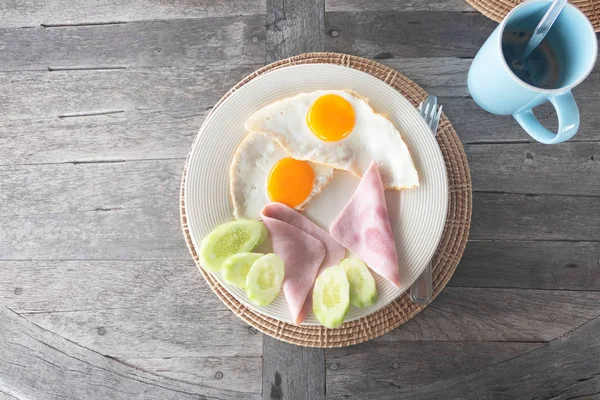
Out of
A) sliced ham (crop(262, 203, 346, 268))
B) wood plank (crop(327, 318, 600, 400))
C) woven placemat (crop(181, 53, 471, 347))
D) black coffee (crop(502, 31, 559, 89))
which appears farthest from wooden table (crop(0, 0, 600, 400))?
sliced ham (crop(262, 203, 346, 268))

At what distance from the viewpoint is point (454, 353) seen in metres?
1.34

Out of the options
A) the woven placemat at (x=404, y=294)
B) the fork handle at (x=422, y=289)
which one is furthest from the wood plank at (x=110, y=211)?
the fork handle at (x=422, y=289)

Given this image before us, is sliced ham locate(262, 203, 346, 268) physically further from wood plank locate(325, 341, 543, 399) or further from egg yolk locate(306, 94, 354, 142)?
wood plank locate(325, 341, 543, 399)

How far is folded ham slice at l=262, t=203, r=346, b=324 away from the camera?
3.59ft

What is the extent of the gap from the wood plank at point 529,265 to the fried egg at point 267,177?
54 centimetres

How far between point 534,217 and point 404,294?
0.48 meters

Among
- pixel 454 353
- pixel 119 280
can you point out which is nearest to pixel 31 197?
pixel 119 280

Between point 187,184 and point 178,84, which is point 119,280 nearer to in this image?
point 187,184

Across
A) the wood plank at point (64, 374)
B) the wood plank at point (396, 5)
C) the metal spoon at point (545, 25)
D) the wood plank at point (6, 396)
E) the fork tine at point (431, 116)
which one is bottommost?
the wood plank at point (6, 396)

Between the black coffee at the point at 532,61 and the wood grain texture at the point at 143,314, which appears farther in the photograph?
the wood grain texture at the point at 143,314

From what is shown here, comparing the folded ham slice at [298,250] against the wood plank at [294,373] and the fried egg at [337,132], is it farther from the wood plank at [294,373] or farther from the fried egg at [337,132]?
the wood plank at [294,373]

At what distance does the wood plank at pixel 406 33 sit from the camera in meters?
1.41

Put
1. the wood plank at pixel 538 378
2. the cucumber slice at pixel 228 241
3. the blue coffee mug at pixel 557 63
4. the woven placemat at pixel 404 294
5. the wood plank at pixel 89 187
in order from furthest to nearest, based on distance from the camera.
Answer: the wood plank at pixel 89 187
the wood plank at pixel 538 378
the woven placemat at pixel 404 294
the cucumber slice at pixel 228 241
the blue coffee mug at pixel 557 63

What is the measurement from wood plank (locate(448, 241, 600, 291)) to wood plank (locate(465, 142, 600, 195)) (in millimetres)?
165
